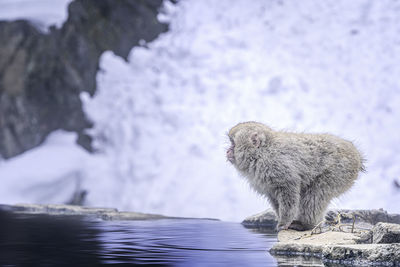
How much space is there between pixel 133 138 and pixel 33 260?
5.84 meters

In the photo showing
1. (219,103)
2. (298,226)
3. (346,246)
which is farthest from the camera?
(219,103)

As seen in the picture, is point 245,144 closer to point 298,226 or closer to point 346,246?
point 298,226

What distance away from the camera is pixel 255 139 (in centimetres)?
458

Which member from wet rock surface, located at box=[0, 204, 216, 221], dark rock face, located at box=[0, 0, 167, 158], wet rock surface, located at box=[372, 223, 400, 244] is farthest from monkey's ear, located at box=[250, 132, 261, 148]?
dark rock face, located at box=[0, 0, 167, 158]

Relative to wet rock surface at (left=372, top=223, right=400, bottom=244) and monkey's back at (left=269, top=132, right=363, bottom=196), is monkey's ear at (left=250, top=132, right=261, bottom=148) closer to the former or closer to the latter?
monkey's back at (left=269, top=132, right=363, bottom=196)

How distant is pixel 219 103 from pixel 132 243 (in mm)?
4820

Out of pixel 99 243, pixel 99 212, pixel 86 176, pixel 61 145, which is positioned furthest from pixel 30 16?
pixel 99 243

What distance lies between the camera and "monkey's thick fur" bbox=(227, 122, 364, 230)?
4488 millimetres

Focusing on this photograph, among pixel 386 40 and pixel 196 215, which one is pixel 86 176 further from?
pixel 386 40

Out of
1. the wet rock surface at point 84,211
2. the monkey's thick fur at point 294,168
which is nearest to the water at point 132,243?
the monkey's thick fur at point 294,168

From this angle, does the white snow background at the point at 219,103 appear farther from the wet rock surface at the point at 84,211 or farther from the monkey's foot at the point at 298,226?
the monkey's foot at the point at 298,226

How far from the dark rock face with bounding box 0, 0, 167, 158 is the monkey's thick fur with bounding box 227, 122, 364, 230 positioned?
19.9ft

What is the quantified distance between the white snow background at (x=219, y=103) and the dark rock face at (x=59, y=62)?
14.7 inches

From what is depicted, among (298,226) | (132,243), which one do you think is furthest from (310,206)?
(132,243)
